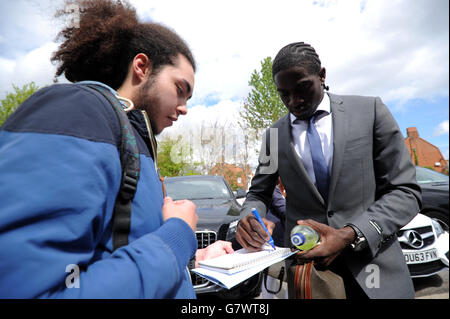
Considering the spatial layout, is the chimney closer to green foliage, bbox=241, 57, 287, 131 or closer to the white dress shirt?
green foliage, bbox=241, 57, 287, 131

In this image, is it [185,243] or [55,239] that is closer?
[55,239]

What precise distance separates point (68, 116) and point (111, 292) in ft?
1.46

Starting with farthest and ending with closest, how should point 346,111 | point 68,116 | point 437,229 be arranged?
point 437,229 → point 346,111 → point 68,116

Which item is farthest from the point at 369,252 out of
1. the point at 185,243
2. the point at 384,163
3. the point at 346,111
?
the point at 185,243

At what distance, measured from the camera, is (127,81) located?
123cm

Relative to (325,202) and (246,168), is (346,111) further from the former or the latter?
(246,168)

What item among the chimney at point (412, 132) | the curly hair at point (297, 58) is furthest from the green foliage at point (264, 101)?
the chimney at point (412, 132)

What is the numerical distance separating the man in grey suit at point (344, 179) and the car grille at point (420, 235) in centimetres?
258

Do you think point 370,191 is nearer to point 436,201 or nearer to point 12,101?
point 436,201

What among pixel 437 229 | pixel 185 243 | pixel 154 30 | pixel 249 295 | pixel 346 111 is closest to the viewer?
pixel 185 243

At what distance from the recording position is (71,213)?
57cm

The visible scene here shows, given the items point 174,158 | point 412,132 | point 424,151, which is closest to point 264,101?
point 174,158

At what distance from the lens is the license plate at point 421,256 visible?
3516mm

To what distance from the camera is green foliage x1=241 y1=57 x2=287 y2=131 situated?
414 inches
